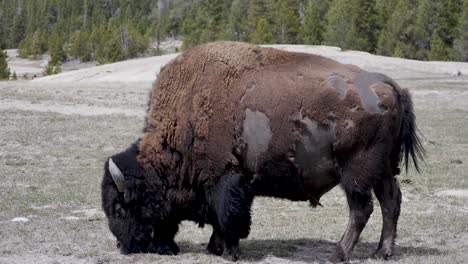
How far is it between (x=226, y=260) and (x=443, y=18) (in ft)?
199

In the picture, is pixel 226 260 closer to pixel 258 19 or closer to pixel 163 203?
pixel 163 203

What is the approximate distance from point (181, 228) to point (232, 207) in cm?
220

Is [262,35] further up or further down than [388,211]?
further down

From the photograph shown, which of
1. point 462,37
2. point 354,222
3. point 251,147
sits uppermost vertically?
point 251,147

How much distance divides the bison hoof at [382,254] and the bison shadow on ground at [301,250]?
9 centimetres

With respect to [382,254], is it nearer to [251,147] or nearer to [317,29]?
[251,147]

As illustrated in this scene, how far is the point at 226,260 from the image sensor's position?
25.8ft

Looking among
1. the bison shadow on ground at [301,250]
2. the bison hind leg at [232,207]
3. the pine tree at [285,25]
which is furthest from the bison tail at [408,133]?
the pine tree at [285,25]

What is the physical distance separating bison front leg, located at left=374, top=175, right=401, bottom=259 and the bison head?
2369 millimetres

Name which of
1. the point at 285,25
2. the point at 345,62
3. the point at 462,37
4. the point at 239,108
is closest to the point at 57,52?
the point at 285,25

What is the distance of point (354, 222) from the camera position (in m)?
7.68

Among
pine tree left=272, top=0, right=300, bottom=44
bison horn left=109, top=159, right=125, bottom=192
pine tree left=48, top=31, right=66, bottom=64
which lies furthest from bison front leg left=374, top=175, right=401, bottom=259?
pine tree left=48, top=31, right=66, bottom=64

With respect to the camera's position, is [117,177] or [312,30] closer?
[117,177]

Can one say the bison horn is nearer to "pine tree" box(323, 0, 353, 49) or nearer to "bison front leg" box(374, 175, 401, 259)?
"bison front leg" box(374, 175, 401, 259)
